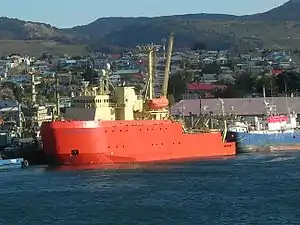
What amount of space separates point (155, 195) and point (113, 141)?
10.2 meters

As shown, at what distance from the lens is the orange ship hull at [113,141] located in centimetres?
3709

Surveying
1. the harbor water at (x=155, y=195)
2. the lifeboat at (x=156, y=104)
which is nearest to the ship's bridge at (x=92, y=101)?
the lifeboat at (x=156, y=104)

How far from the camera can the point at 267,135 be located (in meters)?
49.2

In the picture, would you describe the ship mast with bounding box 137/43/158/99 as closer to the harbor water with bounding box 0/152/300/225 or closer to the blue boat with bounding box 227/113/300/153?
the harbor water with bounding box 0/152/300/225

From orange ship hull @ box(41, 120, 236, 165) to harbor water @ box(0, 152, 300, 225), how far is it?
4.69ft

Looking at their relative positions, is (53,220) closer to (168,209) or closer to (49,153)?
(168,209)

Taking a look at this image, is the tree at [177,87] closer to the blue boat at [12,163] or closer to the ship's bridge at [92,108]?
the ship's bridge at [92,108]

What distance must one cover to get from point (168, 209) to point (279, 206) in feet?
11.7

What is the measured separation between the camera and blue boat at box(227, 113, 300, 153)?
158 ft

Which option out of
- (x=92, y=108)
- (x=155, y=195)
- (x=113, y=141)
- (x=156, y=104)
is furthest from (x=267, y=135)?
(x=155, y=195)

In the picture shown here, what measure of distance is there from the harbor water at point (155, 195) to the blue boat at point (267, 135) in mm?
10292

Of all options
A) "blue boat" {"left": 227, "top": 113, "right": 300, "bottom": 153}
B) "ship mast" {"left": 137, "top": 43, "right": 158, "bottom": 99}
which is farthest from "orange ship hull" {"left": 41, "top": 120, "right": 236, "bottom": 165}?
"blue boat" {"left": 227, "top": 113, "right": 300, "bottom": 153}

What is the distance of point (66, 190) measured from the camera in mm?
29703

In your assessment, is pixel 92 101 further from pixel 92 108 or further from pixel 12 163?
pixel 12 163
